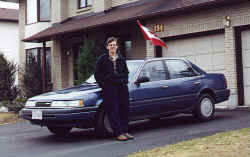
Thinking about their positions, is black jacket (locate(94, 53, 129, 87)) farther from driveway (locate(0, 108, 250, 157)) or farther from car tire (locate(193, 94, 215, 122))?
car tire (locate(193, 94, 215, 122))

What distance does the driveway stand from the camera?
730 cm

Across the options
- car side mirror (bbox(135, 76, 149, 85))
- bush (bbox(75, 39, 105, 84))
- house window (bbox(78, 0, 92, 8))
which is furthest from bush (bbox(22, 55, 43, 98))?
car side mirror (bbox(135, 76, 149, 85))

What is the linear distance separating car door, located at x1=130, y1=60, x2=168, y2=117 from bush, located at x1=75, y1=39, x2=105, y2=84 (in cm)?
784

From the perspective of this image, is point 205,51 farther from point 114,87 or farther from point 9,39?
point 9,39

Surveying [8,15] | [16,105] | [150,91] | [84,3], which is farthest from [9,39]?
[150,91]

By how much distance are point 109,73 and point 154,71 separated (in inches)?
66.6

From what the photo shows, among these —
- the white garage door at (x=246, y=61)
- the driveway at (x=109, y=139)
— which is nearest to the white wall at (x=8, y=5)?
the driveway at (x=109, y=139)

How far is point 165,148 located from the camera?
679cm

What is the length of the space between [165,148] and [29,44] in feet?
60.4

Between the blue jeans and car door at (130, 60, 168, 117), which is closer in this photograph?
the blue jeans

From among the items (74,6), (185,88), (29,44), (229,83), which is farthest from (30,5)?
(185,88)

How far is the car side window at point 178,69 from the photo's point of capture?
32.0ft

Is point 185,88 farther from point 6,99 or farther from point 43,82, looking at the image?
point 6,99

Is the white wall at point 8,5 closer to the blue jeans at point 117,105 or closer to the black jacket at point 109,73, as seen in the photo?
the black jacket at point 109,73
